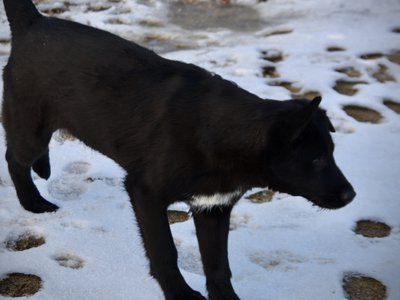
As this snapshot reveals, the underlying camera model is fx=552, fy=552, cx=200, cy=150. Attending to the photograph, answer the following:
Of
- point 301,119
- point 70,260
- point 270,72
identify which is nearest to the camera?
point 301,119

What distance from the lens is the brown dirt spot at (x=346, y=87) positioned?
15.9 ft

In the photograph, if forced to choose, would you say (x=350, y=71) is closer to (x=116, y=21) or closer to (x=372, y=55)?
(x=372, y=55)

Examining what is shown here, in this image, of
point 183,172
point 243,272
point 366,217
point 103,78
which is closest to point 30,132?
point 103,78

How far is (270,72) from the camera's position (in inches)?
203

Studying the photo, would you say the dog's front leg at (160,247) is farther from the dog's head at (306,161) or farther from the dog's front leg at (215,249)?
the dog's head at (306,161)

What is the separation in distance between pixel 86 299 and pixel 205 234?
2.10ft

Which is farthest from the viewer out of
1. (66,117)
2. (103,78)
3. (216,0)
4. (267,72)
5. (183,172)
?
(216,0)

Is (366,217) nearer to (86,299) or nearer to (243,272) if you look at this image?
(243,272)

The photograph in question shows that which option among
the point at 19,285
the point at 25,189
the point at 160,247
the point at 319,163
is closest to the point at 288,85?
the point at 25,189

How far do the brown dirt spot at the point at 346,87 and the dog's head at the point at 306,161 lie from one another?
8.61ft

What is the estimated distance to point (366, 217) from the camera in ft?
10.9

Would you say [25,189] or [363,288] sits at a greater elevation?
[25,189]

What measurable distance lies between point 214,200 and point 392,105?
9.32 ft

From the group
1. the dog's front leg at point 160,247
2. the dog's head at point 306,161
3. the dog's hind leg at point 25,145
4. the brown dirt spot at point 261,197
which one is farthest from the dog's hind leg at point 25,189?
the dog's head at point 306,161
